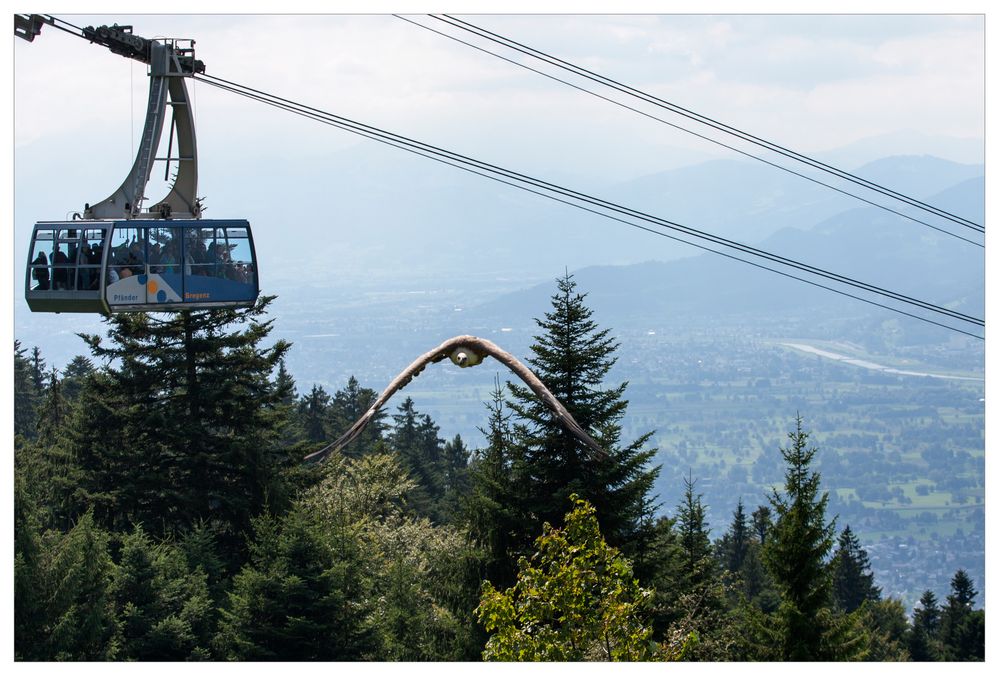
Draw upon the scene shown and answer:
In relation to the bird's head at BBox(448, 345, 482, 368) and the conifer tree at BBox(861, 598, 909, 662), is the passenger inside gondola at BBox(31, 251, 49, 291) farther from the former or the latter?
the conifer tree at BBox(861, 598, 909, 662)

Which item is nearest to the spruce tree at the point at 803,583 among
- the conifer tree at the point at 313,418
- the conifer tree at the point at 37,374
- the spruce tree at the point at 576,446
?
the spruce tree at the point at 576,446

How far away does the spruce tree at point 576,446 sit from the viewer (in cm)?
4466

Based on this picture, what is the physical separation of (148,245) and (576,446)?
1919 centimetres

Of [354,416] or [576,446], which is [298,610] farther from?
[354,416]

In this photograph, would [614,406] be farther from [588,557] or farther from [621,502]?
[588,557]

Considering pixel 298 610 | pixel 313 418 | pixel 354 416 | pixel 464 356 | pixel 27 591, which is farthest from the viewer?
pixel 354 416

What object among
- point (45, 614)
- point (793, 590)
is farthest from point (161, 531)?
point (793, 590)

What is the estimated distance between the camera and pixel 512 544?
1770 inches

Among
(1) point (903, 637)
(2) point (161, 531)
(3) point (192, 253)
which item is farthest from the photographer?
(1) point (903, 637)

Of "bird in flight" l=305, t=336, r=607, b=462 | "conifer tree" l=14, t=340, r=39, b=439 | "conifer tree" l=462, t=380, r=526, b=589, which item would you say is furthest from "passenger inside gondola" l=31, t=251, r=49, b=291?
"conifer tree" l=14, t=340, r=39, b=439

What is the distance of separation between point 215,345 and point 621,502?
18.8 metres

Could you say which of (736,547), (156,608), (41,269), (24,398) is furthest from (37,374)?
(41,269)

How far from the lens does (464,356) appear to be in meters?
26.5

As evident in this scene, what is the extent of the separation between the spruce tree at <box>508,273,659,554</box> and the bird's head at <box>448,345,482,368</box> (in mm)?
17740
